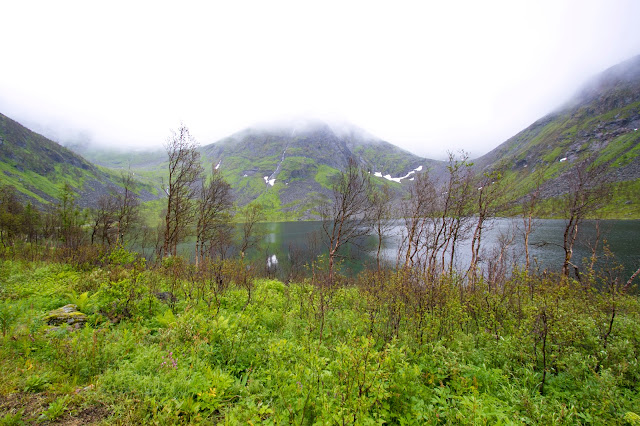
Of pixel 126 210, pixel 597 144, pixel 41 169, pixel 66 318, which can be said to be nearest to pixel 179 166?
pixel 66 318

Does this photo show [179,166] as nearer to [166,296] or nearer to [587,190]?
[166,296]

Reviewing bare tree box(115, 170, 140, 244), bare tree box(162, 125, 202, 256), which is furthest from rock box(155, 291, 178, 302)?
bare tree box(115, 170, 140, 244)

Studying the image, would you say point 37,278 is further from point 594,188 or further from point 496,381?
point 594,188

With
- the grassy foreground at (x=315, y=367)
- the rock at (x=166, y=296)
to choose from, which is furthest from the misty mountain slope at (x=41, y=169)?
the grassy foreground at (x=315, y=367)

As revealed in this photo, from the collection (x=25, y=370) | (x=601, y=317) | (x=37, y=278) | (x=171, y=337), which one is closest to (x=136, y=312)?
(x=171, y=337)

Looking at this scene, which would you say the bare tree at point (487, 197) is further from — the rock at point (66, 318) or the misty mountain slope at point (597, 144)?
the misty mountain slope at point (597, 144)

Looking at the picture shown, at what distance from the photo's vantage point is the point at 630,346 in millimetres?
5559

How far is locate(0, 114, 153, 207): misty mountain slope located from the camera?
114 meters

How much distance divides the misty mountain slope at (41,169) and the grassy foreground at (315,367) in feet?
419

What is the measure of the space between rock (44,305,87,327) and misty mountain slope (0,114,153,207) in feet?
413

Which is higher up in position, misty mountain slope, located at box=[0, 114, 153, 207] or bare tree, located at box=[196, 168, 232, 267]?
misty mountain slope, located at box=[0, 114, 153, 207]

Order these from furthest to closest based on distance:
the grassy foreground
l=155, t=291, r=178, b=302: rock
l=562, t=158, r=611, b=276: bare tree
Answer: l=562, t=158, r=611, b=276: bare tree
l=155, t=291, r=178, b=302: rock
the grassy foreground

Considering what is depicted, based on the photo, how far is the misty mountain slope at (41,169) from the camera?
375 feet

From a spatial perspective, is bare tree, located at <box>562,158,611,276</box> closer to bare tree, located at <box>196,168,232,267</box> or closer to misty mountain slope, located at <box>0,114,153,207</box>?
bare tree, located at <box>196,168,232,267</box>
